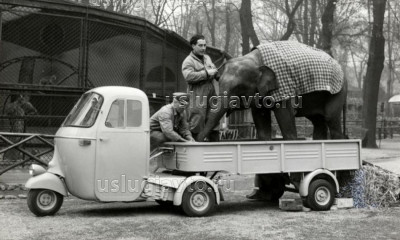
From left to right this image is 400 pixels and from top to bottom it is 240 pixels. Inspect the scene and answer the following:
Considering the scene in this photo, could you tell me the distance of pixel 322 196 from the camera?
7879 millimetres

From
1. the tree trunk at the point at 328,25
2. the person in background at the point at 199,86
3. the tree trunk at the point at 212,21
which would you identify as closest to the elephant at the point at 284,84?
the person in background at the point at 199,86

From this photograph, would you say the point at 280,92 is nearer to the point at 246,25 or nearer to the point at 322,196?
the point at 322,196

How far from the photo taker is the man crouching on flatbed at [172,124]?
738 centimetres

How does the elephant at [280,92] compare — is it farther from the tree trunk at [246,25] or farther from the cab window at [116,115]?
the tree trunk at [246,25]

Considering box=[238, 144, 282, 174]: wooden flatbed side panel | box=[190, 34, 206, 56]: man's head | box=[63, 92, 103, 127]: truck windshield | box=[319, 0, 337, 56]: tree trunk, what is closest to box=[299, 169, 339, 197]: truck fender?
box=[238, 144, 282, 174]: wooden flatbed side panel

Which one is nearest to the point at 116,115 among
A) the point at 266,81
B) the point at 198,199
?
the point at 198,199

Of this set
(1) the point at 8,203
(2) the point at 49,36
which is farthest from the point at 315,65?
(2) the point at 49,36

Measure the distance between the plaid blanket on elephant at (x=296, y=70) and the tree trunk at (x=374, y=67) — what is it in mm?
14930

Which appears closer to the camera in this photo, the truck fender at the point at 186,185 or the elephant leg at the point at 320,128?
the truck fender at the point at 186,185

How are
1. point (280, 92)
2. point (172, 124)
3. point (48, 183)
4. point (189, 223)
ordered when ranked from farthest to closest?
point (280, 92) < point (172, 124) < point (48, 183) < point (189, 223)

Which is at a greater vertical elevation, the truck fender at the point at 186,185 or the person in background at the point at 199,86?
the person in background at the point at 199,86

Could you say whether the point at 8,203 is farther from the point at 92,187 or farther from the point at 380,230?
the point at 380,230

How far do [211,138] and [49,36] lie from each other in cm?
759

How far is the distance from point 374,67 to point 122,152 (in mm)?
18018
